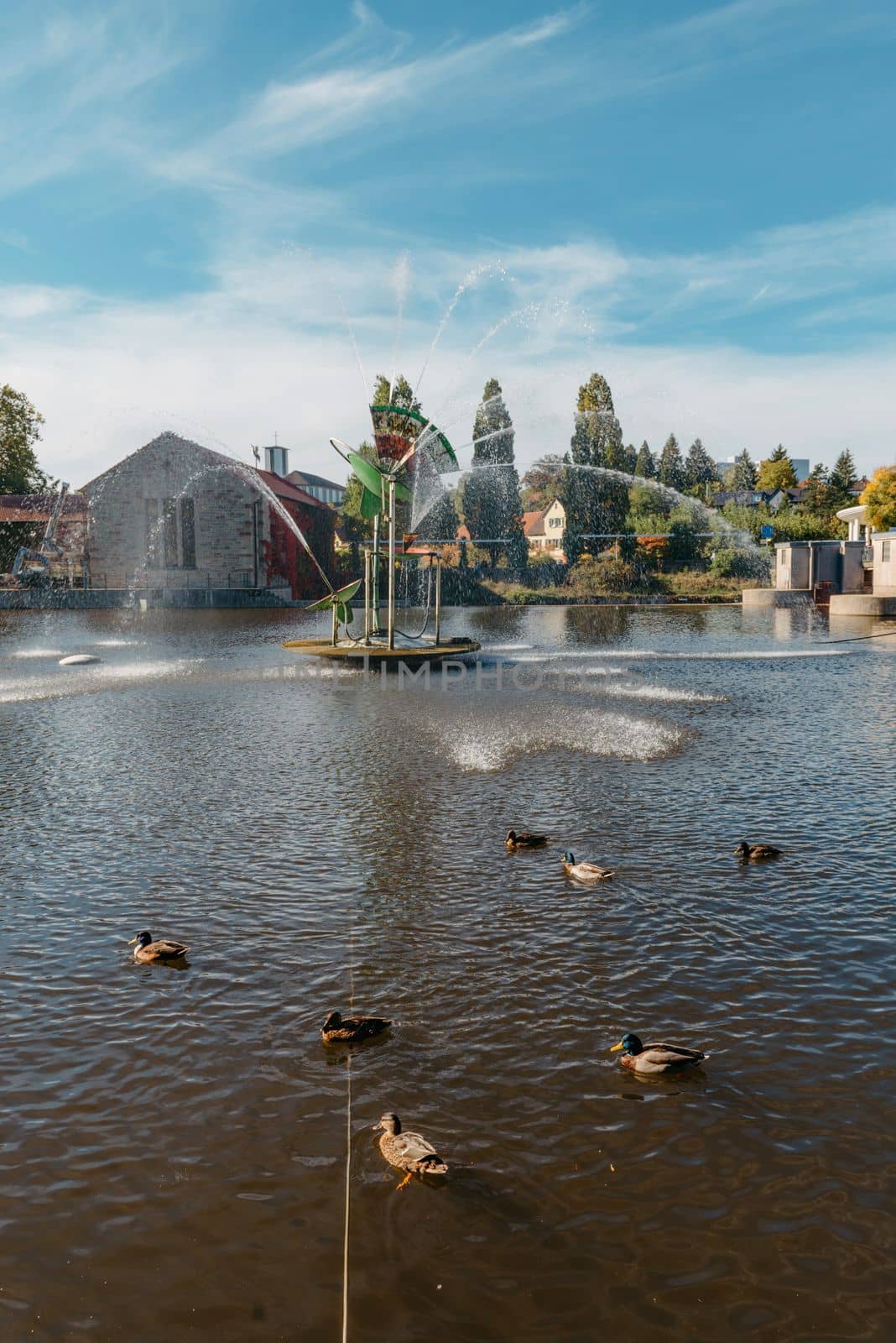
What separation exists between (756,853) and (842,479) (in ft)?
462

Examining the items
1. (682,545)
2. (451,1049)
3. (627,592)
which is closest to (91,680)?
(451,1049)

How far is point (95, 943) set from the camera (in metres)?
10.9

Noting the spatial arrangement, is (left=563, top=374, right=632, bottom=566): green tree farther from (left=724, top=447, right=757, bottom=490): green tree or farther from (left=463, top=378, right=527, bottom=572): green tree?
(left=724, top=447, right=757, bottom=490): green tree

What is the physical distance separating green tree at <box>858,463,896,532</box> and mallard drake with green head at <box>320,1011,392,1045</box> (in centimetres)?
8828

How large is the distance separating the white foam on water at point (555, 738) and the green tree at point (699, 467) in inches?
6601

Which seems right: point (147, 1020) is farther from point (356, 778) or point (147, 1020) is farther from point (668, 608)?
point (668, 608)

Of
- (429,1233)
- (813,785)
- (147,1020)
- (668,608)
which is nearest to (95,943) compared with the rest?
(147,1020)

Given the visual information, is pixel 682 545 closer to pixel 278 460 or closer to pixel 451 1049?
pixel 278 460

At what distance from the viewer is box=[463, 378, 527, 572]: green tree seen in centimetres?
10819

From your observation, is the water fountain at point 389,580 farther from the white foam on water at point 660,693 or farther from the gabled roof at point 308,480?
the gabled roof at point 308,480

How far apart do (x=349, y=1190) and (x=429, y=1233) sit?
2.36 feet

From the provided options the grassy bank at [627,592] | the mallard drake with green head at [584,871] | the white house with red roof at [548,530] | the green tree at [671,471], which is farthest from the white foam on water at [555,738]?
the green tree at [671,471]

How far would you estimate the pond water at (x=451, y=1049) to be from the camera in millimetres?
5918

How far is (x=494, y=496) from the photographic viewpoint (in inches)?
4451
